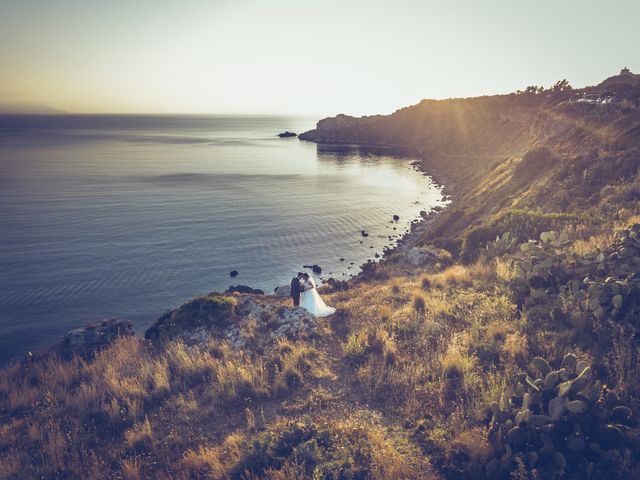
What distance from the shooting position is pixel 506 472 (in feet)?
22.0

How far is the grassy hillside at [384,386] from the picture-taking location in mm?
7012

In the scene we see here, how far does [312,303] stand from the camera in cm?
1742

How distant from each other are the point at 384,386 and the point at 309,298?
825cm

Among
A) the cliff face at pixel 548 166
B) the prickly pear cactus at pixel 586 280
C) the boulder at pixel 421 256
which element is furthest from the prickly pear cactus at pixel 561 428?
the boulder at pixel 421 256

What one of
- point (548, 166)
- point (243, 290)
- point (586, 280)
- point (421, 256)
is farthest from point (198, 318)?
point (548, 166)

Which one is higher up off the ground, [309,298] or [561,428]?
[561,428]

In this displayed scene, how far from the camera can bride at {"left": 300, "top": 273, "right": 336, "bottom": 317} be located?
16.9 metres

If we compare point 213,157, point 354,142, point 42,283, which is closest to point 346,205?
point 42,283

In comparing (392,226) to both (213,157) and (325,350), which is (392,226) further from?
(213,157)

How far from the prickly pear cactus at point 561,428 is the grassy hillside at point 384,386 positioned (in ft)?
0.10

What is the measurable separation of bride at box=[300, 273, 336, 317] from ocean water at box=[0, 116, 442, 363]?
13.7 meters

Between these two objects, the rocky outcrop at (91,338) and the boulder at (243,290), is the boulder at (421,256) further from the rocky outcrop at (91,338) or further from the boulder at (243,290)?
the rocky outcrop at (91,338)

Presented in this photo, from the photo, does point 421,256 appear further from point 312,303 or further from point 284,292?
point 312,303

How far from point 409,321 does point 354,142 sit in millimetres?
161515
